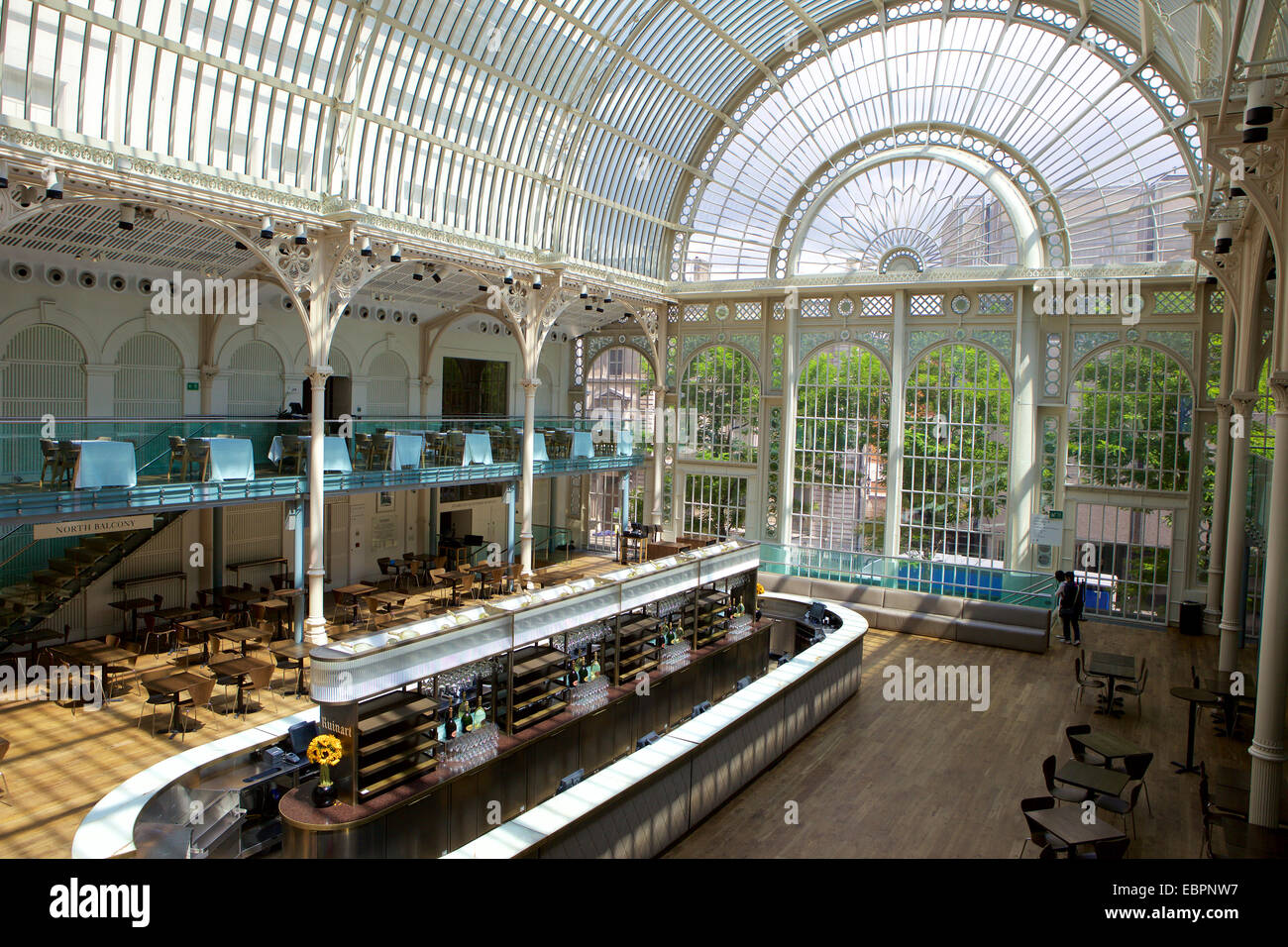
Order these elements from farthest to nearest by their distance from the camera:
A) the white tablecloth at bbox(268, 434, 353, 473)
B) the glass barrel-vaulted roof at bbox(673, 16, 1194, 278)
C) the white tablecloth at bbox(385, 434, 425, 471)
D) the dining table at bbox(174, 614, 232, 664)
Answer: the glass barrel-vaulted roof at bbox(673, 16, 1194, 278), the white tablecloth at bbox(385, 434, 425, 471), the white tablecloth at bbox(268, 434, 353, 473), the dining table at bbox(174, 614, 232, 664)

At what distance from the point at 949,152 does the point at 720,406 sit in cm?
1023

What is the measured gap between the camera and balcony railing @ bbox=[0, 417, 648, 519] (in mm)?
14227

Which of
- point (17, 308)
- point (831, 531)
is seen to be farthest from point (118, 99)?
point (831, 531)

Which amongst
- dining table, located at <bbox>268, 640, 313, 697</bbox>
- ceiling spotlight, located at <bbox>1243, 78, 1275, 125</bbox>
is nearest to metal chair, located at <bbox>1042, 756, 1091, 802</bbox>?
ceiling spotlight, located at <bbox>1243, 78, 1275, 125</bbox>

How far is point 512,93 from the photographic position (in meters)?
20.8

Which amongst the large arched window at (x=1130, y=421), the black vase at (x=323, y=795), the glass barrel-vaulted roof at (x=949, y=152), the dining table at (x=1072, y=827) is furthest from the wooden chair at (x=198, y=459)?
the large arched window at (x=1130, y=421)

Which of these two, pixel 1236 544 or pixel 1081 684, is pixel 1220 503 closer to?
pixel 1236 544

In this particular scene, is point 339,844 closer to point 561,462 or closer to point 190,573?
point 190,573

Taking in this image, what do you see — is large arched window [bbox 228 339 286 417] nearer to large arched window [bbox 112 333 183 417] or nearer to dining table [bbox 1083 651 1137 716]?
Result: large arched window [bbox 112 333 183 417]

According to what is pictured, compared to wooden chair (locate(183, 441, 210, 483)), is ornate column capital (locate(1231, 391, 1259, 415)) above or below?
above

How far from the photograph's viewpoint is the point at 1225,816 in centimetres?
892

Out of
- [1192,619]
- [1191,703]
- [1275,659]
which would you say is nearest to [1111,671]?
[1191,703]

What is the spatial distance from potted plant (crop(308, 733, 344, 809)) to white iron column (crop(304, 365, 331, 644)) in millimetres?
8381

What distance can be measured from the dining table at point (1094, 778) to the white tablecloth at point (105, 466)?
15217mm
